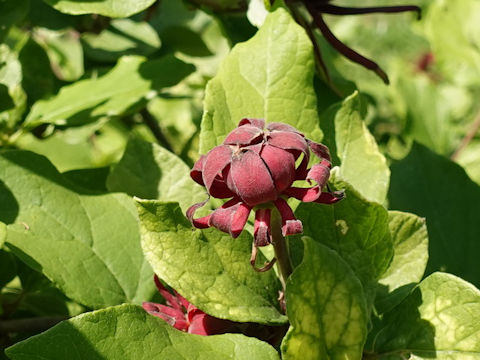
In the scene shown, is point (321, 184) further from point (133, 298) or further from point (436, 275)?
point (133, 298)

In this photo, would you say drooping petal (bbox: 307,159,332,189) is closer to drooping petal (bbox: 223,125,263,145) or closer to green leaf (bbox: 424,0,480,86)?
drooping petal (bbox: 223,125,263,145)

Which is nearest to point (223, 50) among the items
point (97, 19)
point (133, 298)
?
point (97, 19)

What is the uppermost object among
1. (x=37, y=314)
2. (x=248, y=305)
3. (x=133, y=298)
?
(x=248, y=305)

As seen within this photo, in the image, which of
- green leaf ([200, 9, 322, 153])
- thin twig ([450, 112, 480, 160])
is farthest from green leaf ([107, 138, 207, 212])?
thin twig ([450, 112, 480, 160])

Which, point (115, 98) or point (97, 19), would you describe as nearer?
point (115, 98)

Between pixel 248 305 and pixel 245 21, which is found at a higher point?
pixel 245 21

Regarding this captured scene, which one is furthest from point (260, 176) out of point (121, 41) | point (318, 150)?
point (121, 41)

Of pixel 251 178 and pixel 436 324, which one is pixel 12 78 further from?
pixel 436 324
